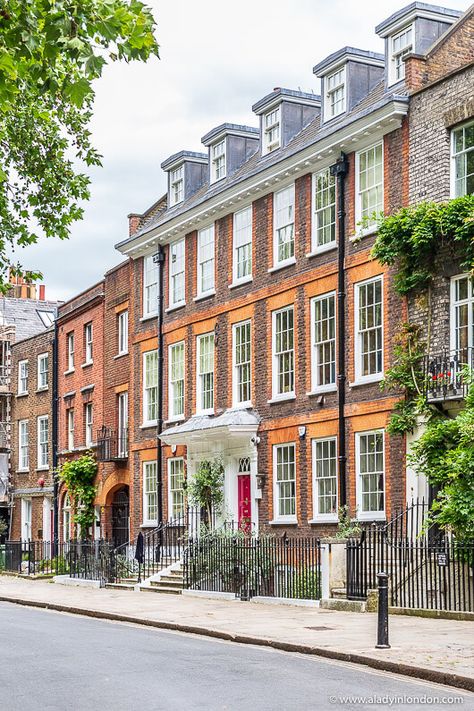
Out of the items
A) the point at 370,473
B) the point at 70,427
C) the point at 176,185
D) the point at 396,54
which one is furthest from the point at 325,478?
the point at 70,427

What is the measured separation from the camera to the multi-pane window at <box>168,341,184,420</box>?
3334 centimetres

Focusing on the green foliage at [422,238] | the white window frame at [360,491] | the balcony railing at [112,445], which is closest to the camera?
the green foliage at [422,238]

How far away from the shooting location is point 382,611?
46.8ft

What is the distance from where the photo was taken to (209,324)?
31781 mm

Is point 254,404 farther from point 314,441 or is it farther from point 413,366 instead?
point 413,366

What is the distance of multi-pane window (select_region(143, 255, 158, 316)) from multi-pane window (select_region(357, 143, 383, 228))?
10.7m

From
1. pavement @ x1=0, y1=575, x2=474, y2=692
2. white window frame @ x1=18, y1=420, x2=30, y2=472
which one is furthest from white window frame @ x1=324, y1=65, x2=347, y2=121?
white window frame @ x1=18, y1=420, x2=30, y2=472

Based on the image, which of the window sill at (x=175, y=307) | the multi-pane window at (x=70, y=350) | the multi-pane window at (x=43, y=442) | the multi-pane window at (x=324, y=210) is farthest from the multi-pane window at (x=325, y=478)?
the multi-pane window at (x=43, y=442)

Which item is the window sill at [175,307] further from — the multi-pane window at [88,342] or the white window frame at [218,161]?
the multi-pane window at [88,342]

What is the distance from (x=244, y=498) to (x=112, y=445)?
8.65 meters

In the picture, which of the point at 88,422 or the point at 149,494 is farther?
the point at 88,422

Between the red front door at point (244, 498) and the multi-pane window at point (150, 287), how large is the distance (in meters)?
7.30

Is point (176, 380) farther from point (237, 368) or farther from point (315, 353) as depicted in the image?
point (315, 353)

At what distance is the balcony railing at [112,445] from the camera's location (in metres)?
36.8
